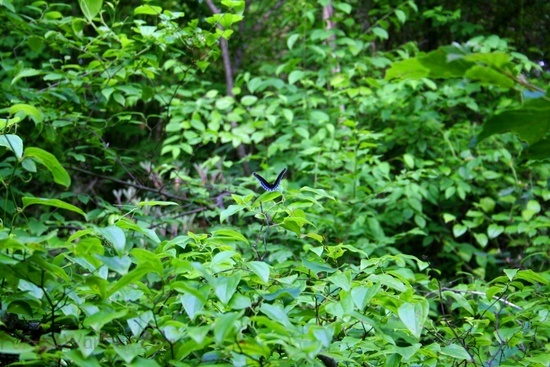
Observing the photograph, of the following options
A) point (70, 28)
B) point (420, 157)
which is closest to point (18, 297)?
point (70, 28)

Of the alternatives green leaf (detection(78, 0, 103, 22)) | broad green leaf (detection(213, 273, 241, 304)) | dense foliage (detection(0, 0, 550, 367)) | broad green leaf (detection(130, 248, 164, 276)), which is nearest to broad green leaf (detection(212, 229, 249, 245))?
dense foliage (detection(0, 0, 550, 367))

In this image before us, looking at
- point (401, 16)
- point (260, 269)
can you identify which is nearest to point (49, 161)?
point (260, 269)

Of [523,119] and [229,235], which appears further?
[229,235]

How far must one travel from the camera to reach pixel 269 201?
63.1 inches

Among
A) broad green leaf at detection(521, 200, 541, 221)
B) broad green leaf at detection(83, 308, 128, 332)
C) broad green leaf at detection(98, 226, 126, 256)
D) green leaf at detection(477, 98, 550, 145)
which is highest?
green leaf at detection(477, 98, 550, 145)

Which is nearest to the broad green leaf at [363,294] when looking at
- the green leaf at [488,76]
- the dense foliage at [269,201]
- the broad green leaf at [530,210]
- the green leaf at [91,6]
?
the dense foliage at [269,201]

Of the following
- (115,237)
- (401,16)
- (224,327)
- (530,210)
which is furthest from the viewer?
(401,16)

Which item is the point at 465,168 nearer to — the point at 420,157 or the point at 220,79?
the point at 420,157

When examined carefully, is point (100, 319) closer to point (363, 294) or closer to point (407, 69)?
point (363, 294)

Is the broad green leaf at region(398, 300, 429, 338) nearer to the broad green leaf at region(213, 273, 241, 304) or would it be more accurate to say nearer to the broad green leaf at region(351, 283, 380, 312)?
the broad green leaf at region(351, 283, 380, 312)

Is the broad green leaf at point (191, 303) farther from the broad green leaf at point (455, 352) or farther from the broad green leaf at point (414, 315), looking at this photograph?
the broad green leaf at point (455, 352)

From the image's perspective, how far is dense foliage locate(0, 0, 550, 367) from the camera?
1.10m

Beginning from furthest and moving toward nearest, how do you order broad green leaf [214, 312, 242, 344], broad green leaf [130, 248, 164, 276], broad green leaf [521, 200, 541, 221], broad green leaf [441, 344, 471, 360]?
broad green leaf [521, 200, 541, 221] → broad green leaf [441, 344, 471, 360] → broad green leaf [130, 248, 164, 276] → broad green leaf [214, 312, 242, 344]

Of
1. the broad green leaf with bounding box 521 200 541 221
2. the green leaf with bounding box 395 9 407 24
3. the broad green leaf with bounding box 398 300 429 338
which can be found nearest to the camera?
the broad green leaf with bounding box 398 300 429 338
